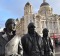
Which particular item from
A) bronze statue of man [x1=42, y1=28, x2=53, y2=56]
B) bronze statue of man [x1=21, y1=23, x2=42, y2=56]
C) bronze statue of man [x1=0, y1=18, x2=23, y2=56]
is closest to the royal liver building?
bronze statue of man [x1=42, y1=28, x2=53, y2=56]

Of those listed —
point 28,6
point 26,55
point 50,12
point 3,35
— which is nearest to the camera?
point 3,35

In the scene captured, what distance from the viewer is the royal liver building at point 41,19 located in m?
77.6

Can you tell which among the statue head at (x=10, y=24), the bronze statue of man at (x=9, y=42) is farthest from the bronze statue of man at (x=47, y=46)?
the statue head at (x=10, y=24)

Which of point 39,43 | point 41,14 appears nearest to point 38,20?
point 41,14

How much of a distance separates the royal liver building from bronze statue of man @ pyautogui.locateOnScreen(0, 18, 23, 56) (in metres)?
71.8

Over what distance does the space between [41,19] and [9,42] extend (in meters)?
76.0

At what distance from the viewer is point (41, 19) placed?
80.5m

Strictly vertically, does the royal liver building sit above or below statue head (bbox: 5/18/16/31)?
above

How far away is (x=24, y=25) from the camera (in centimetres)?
7781

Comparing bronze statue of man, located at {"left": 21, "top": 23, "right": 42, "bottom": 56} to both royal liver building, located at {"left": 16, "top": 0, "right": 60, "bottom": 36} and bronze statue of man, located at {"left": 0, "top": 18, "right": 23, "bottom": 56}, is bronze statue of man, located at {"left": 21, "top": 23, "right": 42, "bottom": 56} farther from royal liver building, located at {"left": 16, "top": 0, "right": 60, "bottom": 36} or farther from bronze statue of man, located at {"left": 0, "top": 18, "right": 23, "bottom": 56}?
royal liver building, located at {"left": 16, "top": 0, "right": 60, "bottom": 36}

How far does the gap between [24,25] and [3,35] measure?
7311 centimetres

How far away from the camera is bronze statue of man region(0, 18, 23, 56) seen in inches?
180

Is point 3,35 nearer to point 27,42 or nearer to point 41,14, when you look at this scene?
point 27,42

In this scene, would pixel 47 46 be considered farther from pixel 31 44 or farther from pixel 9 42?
pixel 9 42
